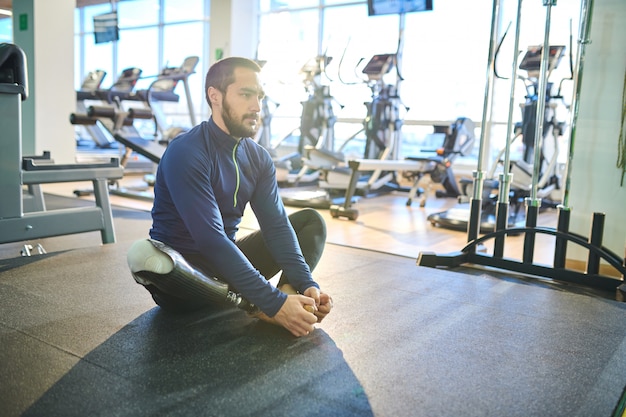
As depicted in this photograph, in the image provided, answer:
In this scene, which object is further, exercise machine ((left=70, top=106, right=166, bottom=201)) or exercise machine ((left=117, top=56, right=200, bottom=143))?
exercise machine ((left=117, top=56, right=200, bottom=143))

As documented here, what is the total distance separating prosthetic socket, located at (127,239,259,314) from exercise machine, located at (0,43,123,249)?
1454mm

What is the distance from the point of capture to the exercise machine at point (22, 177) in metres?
2.71

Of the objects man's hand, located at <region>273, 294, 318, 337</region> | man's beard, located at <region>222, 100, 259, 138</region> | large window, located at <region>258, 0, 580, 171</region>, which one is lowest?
man's hand, located at <region>273, 294, 318, 337</region>

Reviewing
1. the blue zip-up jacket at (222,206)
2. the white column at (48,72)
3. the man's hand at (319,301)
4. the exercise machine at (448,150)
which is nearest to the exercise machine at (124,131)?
the white column at (48,72)

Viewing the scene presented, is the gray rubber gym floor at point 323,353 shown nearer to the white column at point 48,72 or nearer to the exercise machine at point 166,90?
the exercise machine at point 166,90

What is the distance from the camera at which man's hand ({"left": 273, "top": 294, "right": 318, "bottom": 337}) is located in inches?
67.2

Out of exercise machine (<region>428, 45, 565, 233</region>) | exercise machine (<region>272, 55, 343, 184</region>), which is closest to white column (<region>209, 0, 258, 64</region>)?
exercise machine (<region>272, 55, 343, 184</region>)

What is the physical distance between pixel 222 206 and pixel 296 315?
1.52ft

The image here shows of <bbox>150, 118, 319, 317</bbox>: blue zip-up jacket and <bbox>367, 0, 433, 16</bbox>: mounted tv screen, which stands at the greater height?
<bbox>367, 0, 433, 16</bbox>: mounted tv screen

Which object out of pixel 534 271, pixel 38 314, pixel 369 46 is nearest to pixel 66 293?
pixel 38 314

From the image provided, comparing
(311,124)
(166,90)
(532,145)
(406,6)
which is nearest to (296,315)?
(532,145)

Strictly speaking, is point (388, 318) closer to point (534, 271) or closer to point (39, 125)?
point (534, 271)

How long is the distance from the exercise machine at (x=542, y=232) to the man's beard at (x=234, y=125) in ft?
5.20

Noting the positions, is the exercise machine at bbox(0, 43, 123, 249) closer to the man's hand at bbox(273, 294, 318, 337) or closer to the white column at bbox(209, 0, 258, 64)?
the man's hand at bbox(273, 294, 318, 337)
